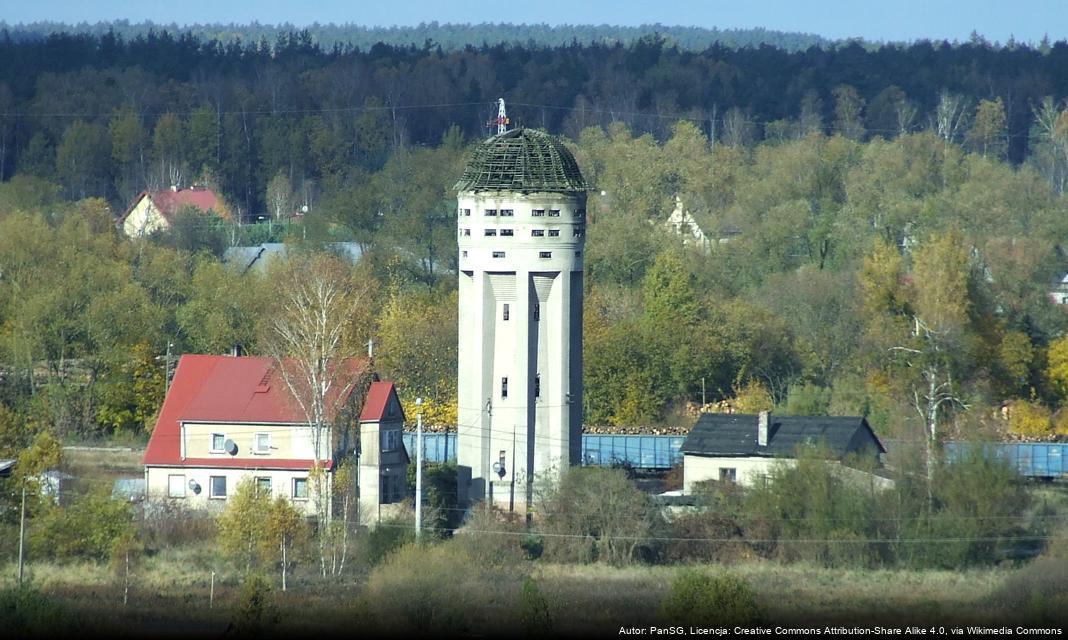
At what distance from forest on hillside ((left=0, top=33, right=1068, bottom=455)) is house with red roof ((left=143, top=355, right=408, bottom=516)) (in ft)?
20.3

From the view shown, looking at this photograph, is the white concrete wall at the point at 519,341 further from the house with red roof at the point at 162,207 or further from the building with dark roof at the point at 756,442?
the house with red roof at the point at 162,207

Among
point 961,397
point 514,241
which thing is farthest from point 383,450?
point 961,397

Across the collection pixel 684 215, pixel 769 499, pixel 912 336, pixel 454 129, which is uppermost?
pixel 454 129

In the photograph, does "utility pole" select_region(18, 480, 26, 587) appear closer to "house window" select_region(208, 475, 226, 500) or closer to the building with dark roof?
"house window" select_region(208, 475, 226, 500)

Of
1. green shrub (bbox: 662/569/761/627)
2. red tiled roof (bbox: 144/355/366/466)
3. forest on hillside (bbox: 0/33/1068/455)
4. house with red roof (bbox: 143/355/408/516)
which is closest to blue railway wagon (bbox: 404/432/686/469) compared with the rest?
forest on hillside (bbox: 0/33/1068/455)

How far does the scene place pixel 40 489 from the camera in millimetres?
44562

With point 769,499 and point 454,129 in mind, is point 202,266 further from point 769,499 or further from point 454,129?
point 454,129

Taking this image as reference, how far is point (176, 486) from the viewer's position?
47.7 meters

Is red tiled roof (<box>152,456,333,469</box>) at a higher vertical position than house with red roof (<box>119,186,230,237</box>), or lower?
lower

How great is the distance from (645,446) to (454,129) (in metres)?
71.3

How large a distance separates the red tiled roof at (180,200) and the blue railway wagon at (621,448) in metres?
48.1

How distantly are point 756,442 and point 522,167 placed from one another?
8.24m

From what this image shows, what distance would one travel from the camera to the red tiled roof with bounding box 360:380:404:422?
1861 inches

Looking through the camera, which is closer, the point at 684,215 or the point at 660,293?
the point at 660,293
